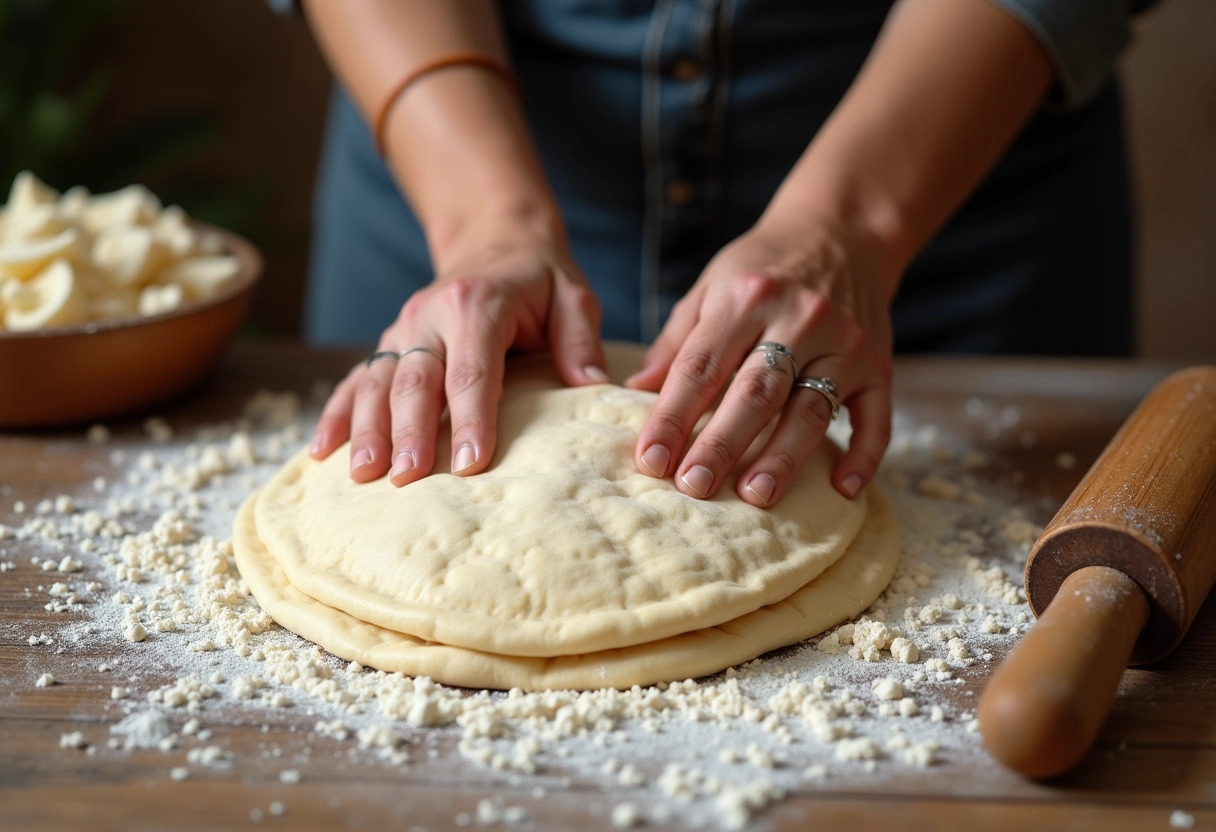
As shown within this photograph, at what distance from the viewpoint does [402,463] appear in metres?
1.24

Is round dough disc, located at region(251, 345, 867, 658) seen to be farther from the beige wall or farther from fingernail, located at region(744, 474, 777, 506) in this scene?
the beige wall

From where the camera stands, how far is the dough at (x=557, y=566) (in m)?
1.07

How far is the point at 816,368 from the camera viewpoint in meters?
1.34

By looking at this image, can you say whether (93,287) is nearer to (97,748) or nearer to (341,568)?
(341,568)

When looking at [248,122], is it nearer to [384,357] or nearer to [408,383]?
[384,357]

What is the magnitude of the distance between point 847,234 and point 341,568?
31.5 inches

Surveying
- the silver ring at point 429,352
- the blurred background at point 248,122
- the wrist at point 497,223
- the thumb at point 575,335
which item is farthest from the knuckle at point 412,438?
the blurred background at point 248,122

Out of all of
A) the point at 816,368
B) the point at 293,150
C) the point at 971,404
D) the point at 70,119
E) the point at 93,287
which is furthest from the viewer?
the point at 293,150

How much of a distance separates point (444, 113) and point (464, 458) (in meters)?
0.66

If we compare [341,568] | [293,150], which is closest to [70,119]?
[293,150]

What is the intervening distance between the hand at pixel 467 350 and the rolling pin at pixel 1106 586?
60 cm

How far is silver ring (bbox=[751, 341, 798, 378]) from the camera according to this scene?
4.23ft

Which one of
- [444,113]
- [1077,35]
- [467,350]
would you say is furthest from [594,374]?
[1077,35]

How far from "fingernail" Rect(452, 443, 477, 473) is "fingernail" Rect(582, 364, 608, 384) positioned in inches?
9.2
